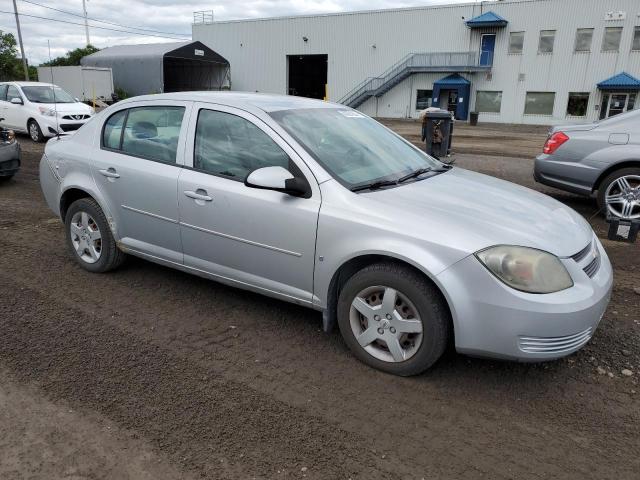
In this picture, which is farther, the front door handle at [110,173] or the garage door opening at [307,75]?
the garage door opening at [307,75]

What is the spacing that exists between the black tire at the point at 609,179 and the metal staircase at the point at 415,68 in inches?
1283

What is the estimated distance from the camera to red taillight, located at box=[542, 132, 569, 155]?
7.26m

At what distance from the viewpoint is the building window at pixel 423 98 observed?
39.3 m

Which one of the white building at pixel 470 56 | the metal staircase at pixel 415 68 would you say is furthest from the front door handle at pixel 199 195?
the metal staircase at pixel 415 68

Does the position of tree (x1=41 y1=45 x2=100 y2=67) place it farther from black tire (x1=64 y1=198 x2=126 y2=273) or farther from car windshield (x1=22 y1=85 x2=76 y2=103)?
black tire (x1=64 y1=198 x2=126 y2=273)

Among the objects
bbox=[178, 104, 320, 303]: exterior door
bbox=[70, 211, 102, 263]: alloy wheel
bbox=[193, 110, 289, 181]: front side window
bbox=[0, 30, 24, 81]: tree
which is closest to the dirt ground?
bbox=[178, 104, 320, 303]: exterior door

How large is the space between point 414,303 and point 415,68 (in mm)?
38395

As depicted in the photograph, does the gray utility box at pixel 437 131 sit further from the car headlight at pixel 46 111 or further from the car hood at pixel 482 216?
the car headlight at pixel 46 111

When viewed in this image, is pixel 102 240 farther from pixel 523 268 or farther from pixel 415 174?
pixel 523 268

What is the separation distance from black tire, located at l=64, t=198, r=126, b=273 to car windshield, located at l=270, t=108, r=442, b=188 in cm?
191

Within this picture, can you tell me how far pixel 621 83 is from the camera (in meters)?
32.9

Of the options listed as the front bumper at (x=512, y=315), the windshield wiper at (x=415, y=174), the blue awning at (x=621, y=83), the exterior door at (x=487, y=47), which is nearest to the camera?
the front bumper at (x=512, y=315)

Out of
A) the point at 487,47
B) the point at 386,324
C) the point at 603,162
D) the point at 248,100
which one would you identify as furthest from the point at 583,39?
the point at 386,324

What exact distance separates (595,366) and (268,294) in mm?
2187
